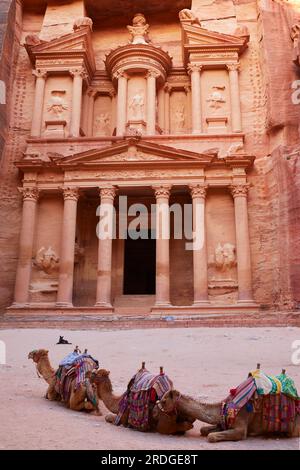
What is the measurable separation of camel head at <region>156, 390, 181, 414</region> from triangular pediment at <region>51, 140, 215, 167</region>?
16.3 m

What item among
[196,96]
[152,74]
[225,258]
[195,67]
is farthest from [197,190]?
[195,67]

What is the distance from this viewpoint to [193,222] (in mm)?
19859

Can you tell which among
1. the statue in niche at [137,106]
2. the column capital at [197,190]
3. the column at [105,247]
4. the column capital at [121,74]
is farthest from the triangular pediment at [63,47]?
the column capital at [197,190]

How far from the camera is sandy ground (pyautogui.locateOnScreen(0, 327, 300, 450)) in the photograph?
394 centimetres

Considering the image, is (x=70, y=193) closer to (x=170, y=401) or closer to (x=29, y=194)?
(x=29, y=194)

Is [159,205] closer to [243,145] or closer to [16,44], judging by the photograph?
[243,145]

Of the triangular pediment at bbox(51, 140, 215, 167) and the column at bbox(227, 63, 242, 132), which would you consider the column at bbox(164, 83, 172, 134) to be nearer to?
the column at bbox(227, 63, 242, 132)

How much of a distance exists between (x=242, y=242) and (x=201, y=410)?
1549 centimetres

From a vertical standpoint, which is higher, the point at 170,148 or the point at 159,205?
the point at 170,148

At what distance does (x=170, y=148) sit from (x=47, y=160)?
19.0ft

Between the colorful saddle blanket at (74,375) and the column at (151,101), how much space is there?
17.7 m

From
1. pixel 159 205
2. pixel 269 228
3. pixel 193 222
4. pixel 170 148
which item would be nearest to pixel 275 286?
pixel 269 228

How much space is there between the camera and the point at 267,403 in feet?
13.7

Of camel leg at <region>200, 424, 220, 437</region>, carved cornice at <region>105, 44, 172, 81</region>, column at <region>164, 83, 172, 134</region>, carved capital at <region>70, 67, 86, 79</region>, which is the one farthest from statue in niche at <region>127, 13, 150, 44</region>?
camel leg at <region>200, 424, 220, 437</region>
